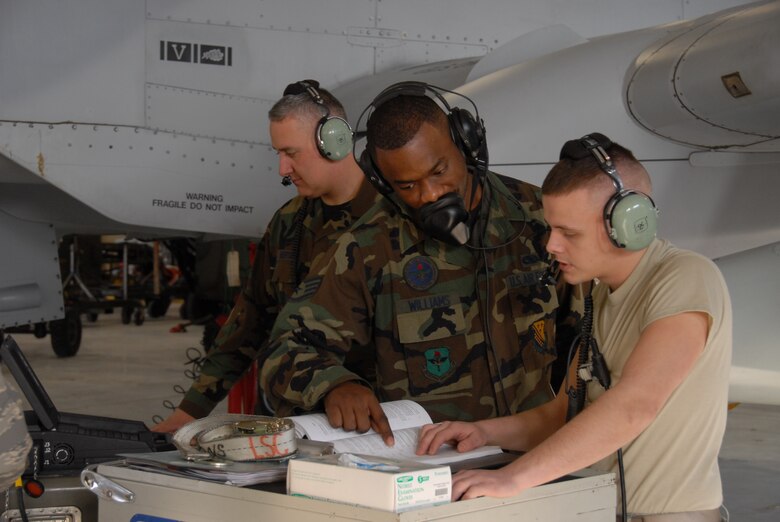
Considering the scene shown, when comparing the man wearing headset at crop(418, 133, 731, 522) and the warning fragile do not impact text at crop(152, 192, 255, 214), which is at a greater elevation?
the warning fragile do not impact text at crop(152, 192, 255, 214)

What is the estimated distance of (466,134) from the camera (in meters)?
2.17

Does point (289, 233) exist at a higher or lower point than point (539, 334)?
higher

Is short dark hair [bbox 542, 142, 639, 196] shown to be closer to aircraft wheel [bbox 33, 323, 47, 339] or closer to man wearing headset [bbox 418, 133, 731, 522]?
man wearing headset [bbox 418, 133, 731, 522]

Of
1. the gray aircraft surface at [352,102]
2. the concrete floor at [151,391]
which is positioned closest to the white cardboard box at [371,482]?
the gray aircraft surface at [352,102]

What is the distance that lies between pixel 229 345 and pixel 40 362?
7.68m

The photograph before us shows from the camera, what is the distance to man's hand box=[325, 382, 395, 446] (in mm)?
1662

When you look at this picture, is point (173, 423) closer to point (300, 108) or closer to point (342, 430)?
point (342, 430)

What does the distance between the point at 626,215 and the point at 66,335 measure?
915 cm

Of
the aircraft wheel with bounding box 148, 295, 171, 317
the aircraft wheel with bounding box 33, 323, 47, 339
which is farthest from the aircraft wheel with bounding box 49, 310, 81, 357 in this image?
the aircraft wheel with bounding box 148, 295, 171, 317

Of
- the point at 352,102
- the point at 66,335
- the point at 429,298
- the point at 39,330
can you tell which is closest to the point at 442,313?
the point at 429,298

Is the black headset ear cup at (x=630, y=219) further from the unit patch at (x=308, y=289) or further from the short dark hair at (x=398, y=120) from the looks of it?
the unit patch at (x=308, y=289)

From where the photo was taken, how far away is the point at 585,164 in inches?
62.4

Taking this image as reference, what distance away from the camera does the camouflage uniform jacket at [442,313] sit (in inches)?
82.5

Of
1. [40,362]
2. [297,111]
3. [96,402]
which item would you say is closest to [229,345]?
[297,111]
